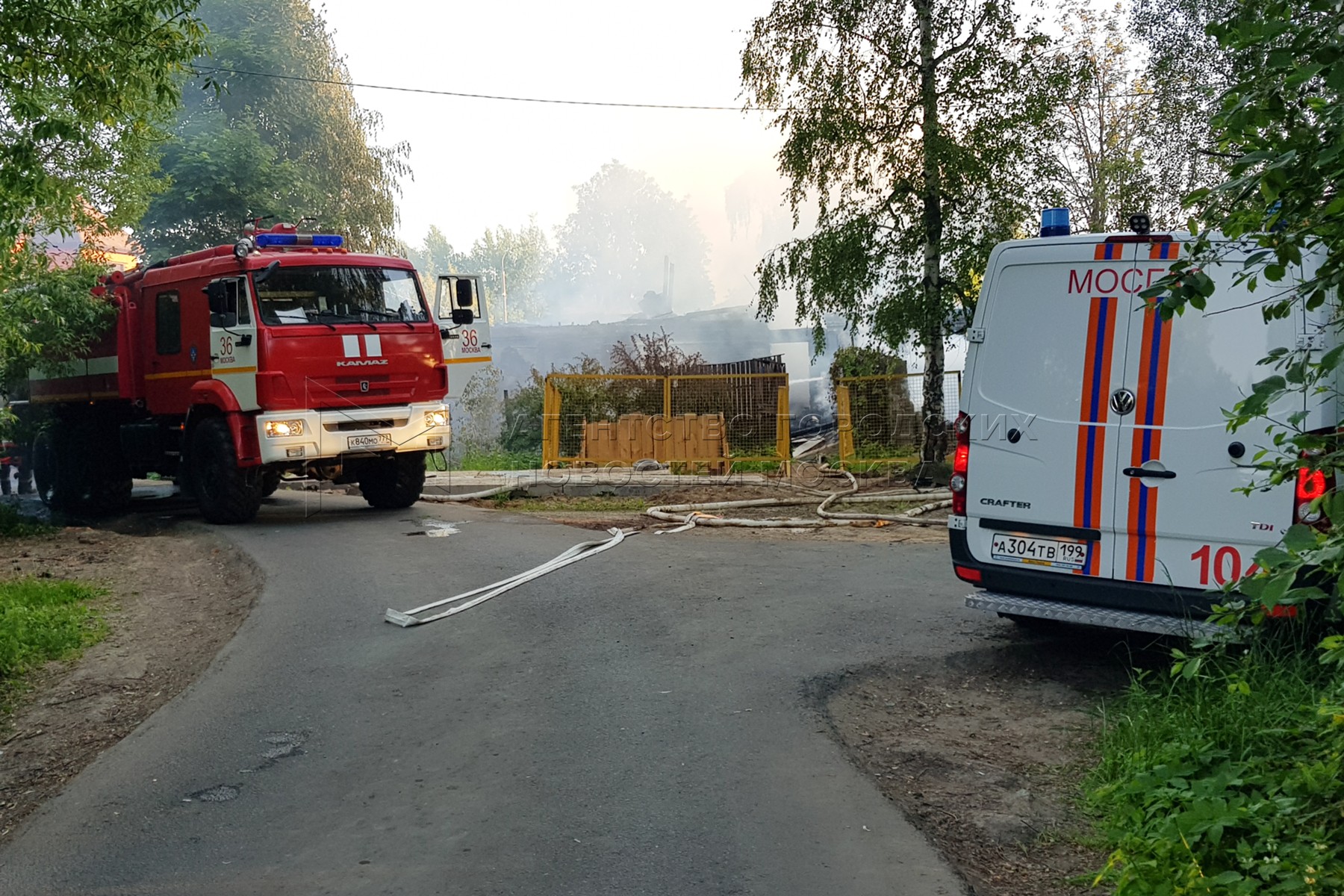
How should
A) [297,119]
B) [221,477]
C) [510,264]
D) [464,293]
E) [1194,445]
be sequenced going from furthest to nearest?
[510,264]
[297,119]
[464,293]
[221,477]
[1194,445]

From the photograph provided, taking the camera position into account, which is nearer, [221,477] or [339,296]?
[339,296]

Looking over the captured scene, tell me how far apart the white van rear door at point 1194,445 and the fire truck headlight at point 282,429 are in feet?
28.8

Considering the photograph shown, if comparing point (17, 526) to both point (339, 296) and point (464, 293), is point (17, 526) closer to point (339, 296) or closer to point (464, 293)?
point (339, 296)

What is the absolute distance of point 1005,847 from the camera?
404 cm

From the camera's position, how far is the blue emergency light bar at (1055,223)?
6.18 m

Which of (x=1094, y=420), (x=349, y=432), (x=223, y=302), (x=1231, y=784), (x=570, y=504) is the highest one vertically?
(x=223, y=302)

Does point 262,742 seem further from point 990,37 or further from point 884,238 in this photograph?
point 990,37

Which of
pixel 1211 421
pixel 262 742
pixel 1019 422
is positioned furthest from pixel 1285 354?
pixel 262 742

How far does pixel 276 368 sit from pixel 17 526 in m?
4.42

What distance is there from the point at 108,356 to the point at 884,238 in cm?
1053

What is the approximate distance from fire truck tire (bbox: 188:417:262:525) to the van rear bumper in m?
8.80

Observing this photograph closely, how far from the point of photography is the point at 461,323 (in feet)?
44.1

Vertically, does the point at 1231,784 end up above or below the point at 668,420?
below

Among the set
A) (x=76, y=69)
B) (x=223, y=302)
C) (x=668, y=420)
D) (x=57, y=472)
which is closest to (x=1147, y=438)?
(x=76, y=69)
